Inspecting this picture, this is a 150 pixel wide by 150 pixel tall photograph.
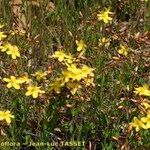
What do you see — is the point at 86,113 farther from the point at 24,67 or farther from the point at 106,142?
the point at 24,67

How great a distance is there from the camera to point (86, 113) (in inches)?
124

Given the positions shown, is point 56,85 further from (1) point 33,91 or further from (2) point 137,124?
(2) point 137,124

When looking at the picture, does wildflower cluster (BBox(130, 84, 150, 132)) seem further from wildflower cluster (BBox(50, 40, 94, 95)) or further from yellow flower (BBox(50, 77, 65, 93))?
yellow flower (BBox(50, 77, 65, 93))

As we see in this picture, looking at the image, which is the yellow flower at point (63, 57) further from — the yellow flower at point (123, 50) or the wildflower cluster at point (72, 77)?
the yellow flower at point (123, 50)

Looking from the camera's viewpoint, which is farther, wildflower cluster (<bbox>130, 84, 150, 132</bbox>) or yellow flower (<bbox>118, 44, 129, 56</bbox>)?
yellow flower (<bbox>118, 44, 129, 56</bbox>)

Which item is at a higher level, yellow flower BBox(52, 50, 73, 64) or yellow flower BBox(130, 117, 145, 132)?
yellow flower BBox(52, 50, 73, 64)

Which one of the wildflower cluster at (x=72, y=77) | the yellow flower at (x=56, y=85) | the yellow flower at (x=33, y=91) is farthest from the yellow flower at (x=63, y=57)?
the yellow flower at (x=33, y=91)

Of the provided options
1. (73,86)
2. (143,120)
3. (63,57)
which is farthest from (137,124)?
(63,57)

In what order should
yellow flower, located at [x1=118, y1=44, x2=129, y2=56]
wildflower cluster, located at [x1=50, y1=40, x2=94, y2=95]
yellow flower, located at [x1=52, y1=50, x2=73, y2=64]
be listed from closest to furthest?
wildflower cluster, located at [x1=50, y1=40, x2=94, y2=95], yellow flower, located at [x1=52, y1=50, x2=73, y2=64], yellow flower, located at [x1=118, y1=44, x2=129, y2=56]

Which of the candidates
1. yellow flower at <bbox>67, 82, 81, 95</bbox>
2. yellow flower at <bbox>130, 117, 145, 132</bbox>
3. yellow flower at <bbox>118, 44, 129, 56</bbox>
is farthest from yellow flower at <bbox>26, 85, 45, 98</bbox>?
yellow flower at <bbox>118, 44, 129, 56</bbox>

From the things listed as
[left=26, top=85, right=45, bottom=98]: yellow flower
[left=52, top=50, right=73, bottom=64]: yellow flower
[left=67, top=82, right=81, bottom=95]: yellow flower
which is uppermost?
[left=52, top=50, right=73, bottom=64]: yellow flower

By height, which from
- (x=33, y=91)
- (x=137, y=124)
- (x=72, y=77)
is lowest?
Result: (x=137, y=124)

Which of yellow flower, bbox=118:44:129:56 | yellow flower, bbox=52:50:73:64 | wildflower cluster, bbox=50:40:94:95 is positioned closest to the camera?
wildflower cluster, bbox=50:40:94:95

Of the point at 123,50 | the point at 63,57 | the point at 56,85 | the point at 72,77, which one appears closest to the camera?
the point at 72,77
